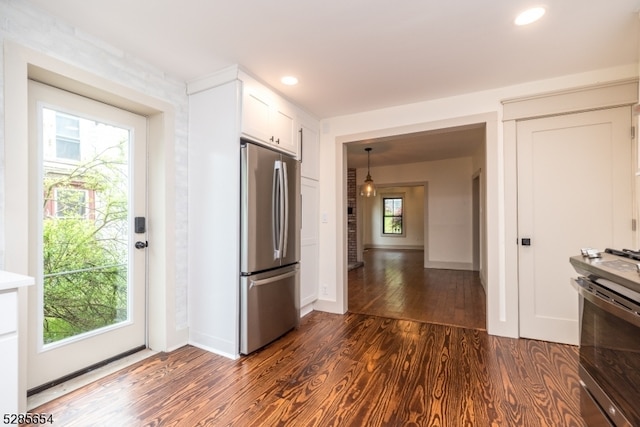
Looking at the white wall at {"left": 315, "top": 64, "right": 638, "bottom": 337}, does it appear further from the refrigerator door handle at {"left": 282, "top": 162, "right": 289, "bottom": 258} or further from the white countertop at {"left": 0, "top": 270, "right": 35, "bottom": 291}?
the white countertop at {"left": 0, "top": 270, "right": 35, "bottom": 291}

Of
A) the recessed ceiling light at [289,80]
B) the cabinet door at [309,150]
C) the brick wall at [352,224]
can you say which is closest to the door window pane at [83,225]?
the recessed ceiling light at [289,80]

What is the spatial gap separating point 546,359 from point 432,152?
4.43m

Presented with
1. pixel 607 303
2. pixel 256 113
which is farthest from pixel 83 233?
pixel 607 303

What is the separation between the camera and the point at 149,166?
8.25 feet

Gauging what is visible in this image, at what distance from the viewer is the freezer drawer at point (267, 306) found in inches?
94.0

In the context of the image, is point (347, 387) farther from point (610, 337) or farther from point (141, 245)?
point (141, 245)

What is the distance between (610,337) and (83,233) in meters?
3.09

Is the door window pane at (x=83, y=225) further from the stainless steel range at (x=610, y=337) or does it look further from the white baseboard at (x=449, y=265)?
the white baseboard at (x=449, y=265)

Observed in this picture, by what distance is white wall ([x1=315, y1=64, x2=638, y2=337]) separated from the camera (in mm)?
2787

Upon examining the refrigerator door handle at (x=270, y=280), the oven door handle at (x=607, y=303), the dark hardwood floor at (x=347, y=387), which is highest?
the oven door handle at (x=607, y=303)

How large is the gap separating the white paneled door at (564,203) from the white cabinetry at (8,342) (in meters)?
3.54

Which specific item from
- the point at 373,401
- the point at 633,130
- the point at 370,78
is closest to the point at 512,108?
the point at 633,130

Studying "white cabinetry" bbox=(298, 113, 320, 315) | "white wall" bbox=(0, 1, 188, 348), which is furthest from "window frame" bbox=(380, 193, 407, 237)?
"white wall" bbox=(0, 1, 188, 348)

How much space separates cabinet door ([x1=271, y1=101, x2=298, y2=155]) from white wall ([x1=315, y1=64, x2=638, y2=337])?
0.68m
